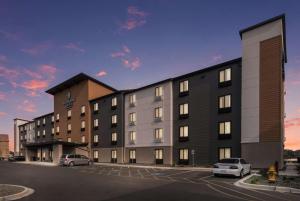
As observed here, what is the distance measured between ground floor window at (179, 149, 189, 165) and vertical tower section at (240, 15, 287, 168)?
8.40 meters

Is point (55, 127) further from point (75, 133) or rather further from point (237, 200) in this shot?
point (237, 200)

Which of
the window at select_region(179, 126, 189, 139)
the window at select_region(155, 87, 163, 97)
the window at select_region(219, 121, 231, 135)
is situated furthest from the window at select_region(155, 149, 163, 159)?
the window at select_region(219, 121, 231, 135)

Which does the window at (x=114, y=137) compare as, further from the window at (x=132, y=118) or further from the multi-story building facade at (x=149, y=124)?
the window at (x=132, y=118)

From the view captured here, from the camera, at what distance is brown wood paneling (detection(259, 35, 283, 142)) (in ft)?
98.2

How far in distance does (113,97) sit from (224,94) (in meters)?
22.7

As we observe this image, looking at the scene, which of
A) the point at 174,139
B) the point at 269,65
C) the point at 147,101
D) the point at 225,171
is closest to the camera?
the point at 225,171

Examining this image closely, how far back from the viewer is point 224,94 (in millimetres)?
34500

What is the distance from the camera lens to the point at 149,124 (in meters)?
44.0

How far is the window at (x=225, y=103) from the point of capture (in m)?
34.0

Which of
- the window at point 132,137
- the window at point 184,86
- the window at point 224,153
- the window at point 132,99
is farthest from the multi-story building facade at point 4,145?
the window at point 224,153

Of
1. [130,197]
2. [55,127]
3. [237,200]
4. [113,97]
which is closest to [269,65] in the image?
[237,200]

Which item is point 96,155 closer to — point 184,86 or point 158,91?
point 158,91

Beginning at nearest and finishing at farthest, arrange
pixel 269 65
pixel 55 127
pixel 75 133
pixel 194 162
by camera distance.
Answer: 1. pixel 269 65
2. pixel 194 162
3. pixel 75 133
4. pixel 55 127

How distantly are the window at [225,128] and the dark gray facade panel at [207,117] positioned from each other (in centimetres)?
45
